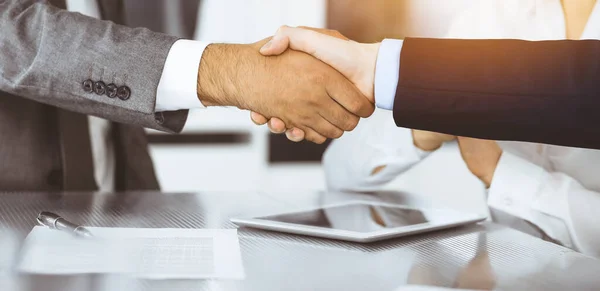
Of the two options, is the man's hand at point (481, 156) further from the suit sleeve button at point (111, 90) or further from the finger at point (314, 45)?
the suit sleeve button at point (111, 90)

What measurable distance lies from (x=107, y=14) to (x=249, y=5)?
1405 mm

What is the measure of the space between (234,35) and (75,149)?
1.56 m

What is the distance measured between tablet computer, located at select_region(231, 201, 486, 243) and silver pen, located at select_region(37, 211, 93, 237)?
0.20 m

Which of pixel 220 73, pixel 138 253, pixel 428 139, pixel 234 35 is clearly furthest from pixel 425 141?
pixel 234 35

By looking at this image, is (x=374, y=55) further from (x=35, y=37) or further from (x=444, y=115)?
(x=35, y=37)

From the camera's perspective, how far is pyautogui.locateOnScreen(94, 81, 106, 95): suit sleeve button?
111cm

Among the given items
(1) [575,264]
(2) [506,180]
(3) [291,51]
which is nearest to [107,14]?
(3) [291,51]

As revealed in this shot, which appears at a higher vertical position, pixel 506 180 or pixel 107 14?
pixel 107 14

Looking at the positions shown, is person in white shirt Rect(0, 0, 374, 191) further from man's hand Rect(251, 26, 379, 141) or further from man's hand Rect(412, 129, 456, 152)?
man's hand Rect(412, 129, 456, 152)

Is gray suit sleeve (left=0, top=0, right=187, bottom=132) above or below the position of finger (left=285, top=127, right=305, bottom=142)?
above

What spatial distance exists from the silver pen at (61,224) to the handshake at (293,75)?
1.24 feet

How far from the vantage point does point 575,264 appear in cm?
80

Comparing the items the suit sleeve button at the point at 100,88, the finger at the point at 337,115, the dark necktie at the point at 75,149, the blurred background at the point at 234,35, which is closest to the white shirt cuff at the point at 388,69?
the finger at the point at 337,115

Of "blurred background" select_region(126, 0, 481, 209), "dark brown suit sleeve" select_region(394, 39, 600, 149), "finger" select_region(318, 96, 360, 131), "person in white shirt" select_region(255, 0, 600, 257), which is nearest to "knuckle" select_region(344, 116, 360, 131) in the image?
"finger" select_region(318, 96, 360, 131)
